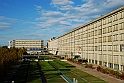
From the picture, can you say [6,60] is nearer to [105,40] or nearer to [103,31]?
[105,40]

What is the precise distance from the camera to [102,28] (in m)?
61.3

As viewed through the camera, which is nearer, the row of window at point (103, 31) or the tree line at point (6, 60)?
the tree line at point (6, 60)

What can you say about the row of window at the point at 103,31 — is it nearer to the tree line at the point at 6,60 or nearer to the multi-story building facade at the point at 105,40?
the multi-story building facade at the point at 105,40

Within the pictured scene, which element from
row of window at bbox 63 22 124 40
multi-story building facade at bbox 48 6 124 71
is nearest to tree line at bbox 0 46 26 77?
multi-story building facade at bbox 48 6 124 71

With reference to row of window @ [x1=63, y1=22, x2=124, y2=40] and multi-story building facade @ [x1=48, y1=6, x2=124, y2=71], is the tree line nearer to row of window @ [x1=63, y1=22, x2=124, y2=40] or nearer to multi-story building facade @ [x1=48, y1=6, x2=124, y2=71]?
multi-story building facade @ [x1=48, y1=6, x2=124, y2=71]

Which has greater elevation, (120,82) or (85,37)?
(85,37)

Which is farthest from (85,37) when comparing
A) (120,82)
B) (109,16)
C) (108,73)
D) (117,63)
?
(120,82)

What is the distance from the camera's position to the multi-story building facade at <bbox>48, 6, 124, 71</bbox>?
4981cm

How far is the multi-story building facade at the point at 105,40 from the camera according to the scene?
49.8m

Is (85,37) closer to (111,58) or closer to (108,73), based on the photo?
(111,58)

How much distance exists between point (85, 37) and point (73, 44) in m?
22.1

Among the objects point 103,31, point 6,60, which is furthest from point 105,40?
point 6,60

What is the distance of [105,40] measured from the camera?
59188mm

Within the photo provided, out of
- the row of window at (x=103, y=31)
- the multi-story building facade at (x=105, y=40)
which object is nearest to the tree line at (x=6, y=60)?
the multi-story building facade at (x=105, y=40)
